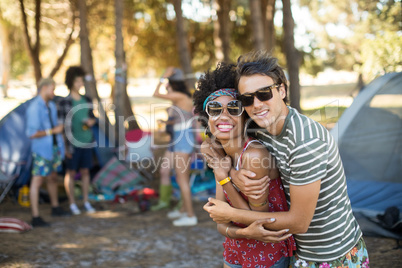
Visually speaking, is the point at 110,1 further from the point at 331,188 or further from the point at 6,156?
the point at 331,188

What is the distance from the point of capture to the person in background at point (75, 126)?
5637mm

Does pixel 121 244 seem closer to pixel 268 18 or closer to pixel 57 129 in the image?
pixel 57 129

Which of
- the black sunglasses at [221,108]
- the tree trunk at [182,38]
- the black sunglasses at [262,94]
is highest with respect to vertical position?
the tree trunk at [182,38]

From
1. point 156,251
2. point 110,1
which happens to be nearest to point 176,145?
point 156,251

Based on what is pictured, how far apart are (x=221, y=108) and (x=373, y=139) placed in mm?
3892

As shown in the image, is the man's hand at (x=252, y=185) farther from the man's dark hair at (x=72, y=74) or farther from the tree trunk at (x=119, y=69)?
the tree trunk at (x=119, y=69)

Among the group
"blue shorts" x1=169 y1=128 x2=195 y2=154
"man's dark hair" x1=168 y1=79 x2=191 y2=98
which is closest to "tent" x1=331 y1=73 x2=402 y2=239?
"blue shorts" x1=169 y1=128 x2=195 y2=154

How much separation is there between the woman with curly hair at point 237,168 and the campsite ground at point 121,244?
78.1 inches

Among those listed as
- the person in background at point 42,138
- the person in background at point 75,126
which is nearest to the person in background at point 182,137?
the person in background at point 75,126

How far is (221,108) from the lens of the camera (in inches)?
80.8

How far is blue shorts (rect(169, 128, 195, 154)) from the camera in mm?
5172

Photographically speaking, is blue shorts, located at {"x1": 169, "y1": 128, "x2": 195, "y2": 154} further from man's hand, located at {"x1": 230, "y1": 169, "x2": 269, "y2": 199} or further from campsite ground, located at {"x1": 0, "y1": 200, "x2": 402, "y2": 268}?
man's hand, located at {"x1": 230, "y1": 169, "x2": 269, "y2": 199}

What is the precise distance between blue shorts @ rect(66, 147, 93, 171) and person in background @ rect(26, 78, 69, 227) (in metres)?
0.31

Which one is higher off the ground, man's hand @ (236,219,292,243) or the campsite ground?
man's hand @ (236,219,292,243)
